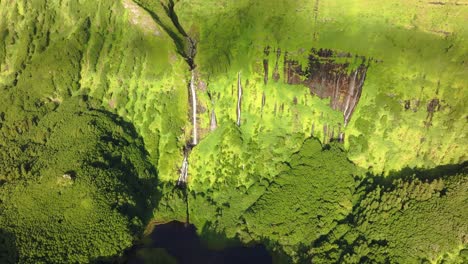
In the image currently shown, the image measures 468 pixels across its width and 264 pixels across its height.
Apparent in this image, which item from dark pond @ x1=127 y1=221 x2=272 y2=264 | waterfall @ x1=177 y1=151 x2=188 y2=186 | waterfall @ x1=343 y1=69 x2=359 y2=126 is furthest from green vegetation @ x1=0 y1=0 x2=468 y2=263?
dark pond @ x1=127 y1=221 x2=272 y2=264

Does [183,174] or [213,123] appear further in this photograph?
[213,123]

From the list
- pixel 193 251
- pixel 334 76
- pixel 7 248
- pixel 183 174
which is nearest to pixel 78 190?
pixel 7 248

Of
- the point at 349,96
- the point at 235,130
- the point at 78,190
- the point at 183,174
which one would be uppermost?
the point at 349,96

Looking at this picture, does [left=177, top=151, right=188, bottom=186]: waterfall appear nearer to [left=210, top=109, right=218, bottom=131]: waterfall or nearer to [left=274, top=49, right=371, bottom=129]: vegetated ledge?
[left=210, top=109, right=218, bottom=131]: waterfall

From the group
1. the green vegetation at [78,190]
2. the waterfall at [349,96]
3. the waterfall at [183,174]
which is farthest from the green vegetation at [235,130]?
the waterfall at [183,174]

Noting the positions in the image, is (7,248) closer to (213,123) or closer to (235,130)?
(213,123)

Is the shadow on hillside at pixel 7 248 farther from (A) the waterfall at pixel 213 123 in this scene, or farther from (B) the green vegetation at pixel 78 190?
(A) the waterfall at pixel 213 123

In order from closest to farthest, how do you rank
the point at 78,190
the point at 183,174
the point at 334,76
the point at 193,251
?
the point at 78,190, the point at 193,251, the point at 334,76, the point at 183,174
